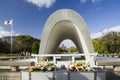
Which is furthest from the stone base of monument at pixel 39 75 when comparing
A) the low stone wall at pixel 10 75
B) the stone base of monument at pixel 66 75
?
the low stone wall at pixel 10 75

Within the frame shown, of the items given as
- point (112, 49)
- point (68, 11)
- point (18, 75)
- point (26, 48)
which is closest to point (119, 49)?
point (112, 49)

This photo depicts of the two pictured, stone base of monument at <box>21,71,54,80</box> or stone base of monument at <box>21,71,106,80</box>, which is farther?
stone base of monument at <box>21,71,54,80</box>

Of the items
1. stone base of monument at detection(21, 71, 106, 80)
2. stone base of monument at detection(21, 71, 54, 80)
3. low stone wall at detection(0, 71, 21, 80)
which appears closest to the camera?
stone base of monument at detection(21, 71, 106, 80)

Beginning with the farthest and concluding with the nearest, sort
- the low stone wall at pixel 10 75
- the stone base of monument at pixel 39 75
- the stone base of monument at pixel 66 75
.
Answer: the low stone wall at pixel 10 75
the stone base of monument at pixel 39 75
the stone base of monument at pixel 66 75

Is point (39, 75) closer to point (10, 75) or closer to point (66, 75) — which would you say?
point (66, 75)

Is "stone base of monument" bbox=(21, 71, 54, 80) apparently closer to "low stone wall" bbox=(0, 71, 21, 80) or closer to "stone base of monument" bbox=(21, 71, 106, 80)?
"stone base of monument" bbox=(21, 71, 106, 80)

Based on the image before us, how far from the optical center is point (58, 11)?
2352cm

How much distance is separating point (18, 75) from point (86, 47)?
43.8 ft

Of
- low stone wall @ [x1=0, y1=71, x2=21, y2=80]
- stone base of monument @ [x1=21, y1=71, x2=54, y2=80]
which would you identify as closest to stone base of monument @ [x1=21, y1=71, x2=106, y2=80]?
stone base of monument @ [x1=21, y1=71, x2=54, y2=80]

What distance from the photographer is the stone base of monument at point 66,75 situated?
772cm

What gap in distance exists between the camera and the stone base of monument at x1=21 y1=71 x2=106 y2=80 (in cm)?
772

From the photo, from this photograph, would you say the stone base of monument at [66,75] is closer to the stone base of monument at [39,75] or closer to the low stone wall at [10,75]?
the stone base of monument at [39,75]

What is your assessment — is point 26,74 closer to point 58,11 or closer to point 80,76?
point 80,76

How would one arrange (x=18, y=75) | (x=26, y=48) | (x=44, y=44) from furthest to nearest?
1. (x=26, y=48)
2. (x=44, y=44)
3. (x=18, y=75)
